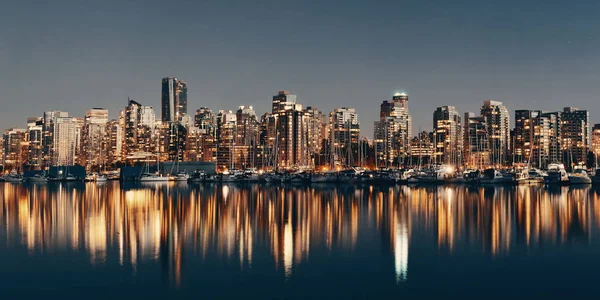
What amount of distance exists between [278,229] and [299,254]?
9639mm

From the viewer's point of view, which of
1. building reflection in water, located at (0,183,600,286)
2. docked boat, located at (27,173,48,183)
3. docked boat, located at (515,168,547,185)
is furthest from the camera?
docked boat, located at (27,173,48,183)

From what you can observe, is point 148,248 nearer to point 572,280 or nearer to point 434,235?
point 434,235

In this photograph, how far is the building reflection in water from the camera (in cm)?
3148

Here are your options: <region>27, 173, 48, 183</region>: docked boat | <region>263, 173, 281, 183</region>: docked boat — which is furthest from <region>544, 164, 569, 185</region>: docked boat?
<region>27, 173, 48, 183</region>: docked boat

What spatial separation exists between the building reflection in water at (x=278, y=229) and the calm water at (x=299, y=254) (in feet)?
0.30

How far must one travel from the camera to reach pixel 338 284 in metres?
24.6

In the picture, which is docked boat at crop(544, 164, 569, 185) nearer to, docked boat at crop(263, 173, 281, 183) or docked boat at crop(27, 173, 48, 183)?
docked boat at crop(263, 173, 281, 183)

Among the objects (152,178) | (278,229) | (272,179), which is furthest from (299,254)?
(152,178)

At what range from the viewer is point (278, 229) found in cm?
4041

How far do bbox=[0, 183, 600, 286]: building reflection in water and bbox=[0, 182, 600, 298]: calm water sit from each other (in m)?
0.09

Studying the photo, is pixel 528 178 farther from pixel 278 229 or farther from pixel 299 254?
pixel 299 254

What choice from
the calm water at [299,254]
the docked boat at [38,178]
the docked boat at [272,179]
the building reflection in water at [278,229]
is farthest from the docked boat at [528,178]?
the docked boat at [38,178]

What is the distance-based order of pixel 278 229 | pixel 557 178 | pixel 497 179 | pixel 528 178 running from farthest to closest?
pixel 528 178, pixel 557 178, pixel 497 179, pixel 278 229

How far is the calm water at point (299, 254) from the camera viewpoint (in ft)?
79.3
